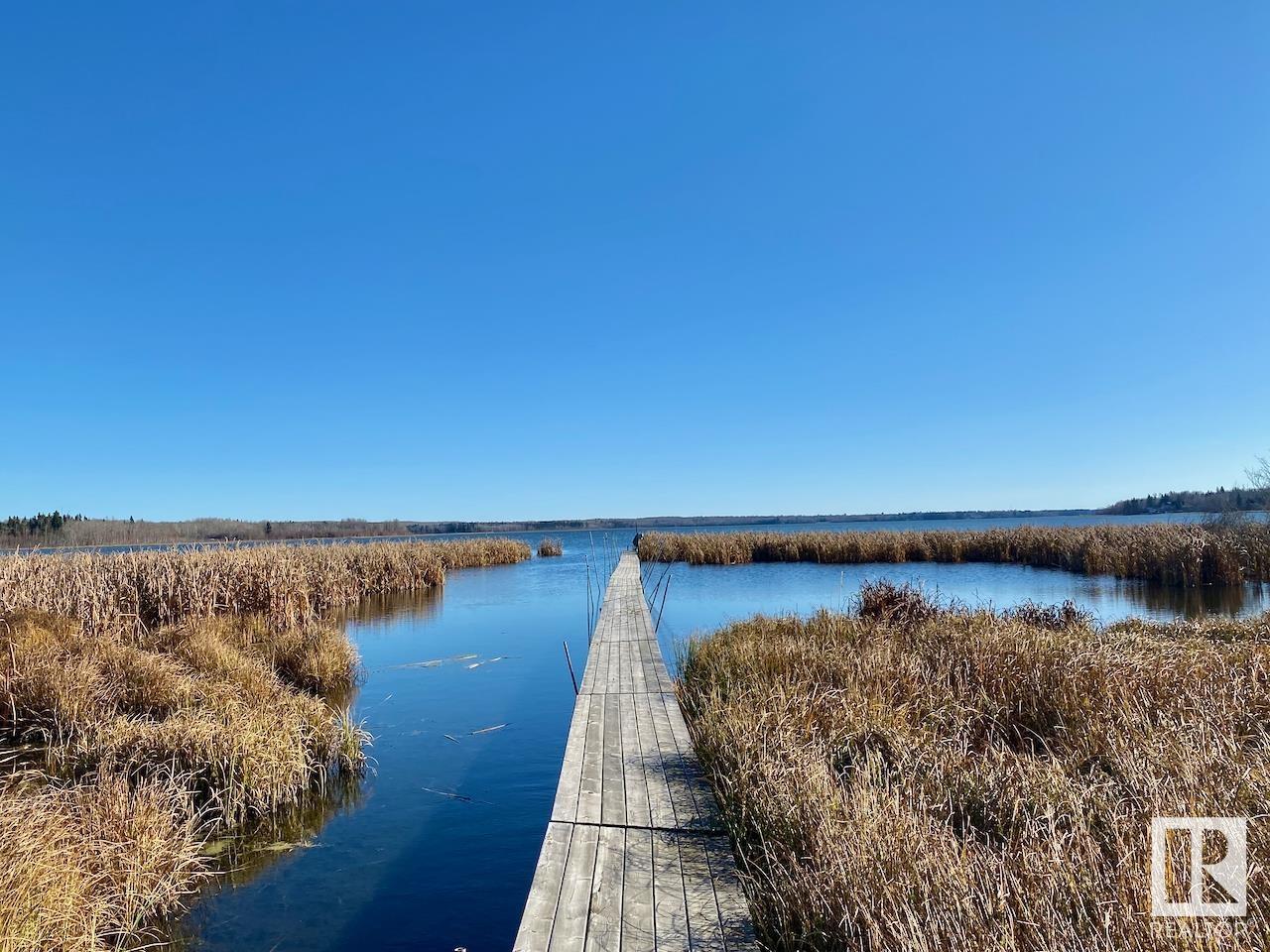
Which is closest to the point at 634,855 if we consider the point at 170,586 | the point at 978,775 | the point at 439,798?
the point at 978,775

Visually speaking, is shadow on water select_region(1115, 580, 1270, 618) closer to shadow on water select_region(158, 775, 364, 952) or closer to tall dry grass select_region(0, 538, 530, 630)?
shadow on water select_region(158, 775, 364, 952)

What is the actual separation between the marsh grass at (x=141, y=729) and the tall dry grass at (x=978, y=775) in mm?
3708

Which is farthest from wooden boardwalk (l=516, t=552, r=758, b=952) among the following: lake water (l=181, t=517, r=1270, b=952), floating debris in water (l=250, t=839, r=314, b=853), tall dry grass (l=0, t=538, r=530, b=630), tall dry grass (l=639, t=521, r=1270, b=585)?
tall dry grass (l=639, t=521, r=1270, b=585)

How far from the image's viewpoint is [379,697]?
33.4 feet

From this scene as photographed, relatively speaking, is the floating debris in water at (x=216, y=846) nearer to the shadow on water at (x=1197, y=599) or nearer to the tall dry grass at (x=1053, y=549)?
the shadow on water at (x=1197, y=599)

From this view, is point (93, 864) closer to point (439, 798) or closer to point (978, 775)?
point (439, 798)

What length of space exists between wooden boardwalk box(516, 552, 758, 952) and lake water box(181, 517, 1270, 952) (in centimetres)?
77

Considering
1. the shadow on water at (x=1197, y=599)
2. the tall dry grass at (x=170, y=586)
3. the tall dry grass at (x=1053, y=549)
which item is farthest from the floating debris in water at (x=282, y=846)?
the tall dry grass at (x=1053, y=549)

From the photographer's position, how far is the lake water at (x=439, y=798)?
4.48 m

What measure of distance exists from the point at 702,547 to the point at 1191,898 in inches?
1221

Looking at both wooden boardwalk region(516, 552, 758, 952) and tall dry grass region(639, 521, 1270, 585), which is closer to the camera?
wooden boardwalk region(516, 552, 758, 952)

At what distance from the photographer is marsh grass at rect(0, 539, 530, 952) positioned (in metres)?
3.88

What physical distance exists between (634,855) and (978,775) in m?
2.23

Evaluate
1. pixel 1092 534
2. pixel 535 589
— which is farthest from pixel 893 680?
pixel 1092 534
